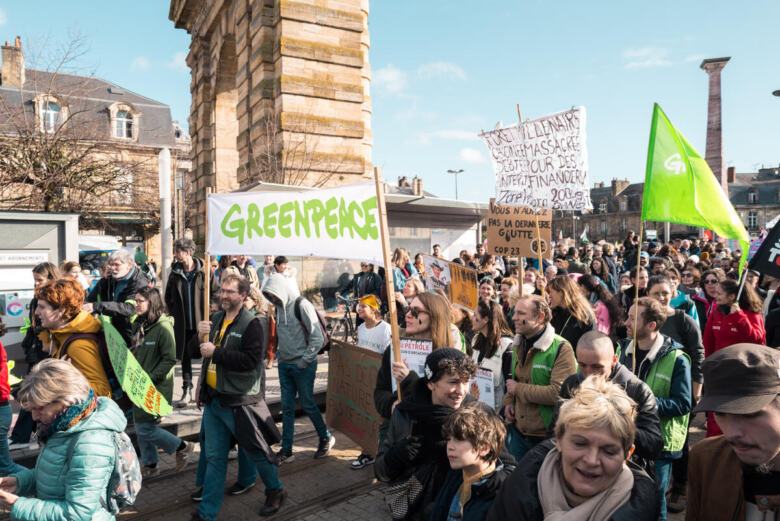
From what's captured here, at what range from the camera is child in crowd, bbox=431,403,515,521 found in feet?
7.95

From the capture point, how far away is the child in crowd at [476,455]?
2.42m

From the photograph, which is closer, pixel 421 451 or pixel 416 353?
pixel 421 451

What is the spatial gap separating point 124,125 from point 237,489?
38.5 metres

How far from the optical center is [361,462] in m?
5.21

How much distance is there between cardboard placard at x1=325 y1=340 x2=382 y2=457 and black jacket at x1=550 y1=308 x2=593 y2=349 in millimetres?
1673

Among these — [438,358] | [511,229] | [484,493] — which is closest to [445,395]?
[438,358]

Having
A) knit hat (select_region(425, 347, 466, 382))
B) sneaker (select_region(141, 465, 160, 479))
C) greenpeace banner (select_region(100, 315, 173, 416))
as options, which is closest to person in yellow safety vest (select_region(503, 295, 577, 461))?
knit hat (select_region(425, 347, 466, 382))

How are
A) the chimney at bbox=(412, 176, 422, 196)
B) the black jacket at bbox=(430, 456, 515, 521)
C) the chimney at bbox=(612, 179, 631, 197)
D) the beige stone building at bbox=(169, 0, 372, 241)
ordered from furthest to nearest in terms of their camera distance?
the chimney at bbox=(612, 179, 631, 197) → the chimney at bbox=(412, 176, 422, 196) → the beige stone building at bbox=(169, 0, 372, 241) → the black jacket at bbox=(430, 456, 515, 521)

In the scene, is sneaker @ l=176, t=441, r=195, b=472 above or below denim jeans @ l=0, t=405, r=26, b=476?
below

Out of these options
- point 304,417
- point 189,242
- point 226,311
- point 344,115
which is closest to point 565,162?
point 226,311

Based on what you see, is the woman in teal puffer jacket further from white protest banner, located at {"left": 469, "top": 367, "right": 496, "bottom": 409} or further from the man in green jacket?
white protest banner, located at {"left": 469, "top": 367, "right": 496, "bottom": 409}

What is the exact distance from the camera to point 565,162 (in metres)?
5.91

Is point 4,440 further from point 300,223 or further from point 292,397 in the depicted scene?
point 300,223

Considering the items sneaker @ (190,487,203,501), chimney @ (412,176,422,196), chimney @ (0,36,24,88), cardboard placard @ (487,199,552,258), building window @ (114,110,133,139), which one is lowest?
sneaker @ (190,487,203,501)
